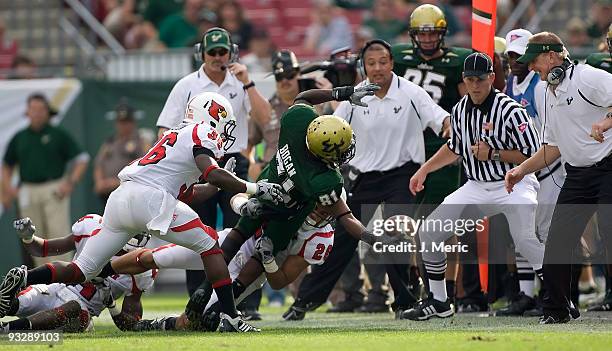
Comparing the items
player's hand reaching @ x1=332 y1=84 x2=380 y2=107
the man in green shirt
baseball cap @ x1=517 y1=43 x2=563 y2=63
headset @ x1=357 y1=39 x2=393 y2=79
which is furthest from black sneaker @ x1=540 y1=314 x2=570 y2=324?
the man in green shirt

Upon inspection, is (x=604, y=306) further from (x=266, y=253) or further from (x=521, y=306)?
(x=266, y=253)

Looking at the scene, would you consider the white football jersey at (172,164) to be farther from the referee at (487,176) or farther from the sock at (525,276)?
the sock at (525,276)

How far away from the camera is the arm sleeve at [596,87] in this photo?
29.4 ft

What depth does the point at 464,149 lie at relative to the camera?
10.0 metres

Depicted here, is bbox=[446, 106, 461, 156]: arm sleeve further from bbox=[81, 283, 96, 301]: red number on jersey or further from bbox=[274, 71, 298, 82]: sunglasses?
bbox=[81, 283, 96, 301]: red number on jersey

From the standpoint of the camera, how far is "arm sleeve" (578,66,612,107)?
8.95 meters

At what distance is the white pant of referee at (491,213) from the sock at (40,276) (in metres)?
2.97

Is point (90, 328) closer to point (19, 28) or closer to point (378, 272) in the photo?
point (378, 272)

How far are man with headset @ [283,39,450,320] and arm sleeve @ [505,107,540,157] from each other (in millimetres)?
745

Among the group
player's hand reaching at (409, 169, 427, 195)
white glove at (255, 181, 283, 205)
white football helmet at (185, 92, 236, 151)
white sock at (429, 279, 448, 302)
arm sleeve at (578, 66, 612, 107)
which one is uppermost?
arm sleeve at (578, 66, 612, 107)

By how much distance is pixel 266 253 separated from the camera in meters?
9.23

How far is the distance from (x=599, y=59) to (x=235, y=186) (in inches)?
155

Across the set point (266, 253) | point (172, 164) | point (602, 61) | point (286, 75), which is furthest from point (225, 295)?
point (602, 61)

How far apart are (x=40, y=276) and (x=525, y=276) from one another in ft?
13.1
